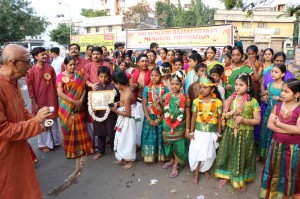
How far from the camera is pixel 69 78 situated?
4418mm

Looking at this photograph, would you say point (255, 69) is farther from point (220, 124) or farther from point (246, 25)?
point (246, 25)

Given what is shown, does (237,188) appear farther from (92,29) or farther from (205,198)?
(92,29)

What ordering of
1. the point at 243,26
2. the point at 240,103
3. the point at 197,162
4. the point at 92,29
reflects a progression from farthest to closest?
the point at 92,29
the point at 243,26
the point at 197,162
the point at 240,103

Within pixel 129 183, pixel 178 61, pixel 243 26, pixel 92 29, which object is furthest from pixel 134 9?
pixel 129 183

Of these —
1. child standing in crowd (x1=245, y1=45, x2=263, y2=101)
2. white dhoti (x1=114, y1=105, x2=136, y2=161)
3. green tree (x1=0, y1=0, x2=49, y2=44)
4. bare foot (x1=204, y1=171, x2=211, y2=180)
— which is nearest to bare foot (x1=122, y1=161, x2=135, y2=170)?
white dhoti (x1=114, y1=105, x2=136, y2=161)

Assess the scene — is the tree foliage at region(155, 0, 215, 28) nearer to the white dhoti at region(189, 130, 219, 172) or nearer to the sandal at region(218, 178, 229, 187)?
the white dhoti at region(189, 130, 219, 172)

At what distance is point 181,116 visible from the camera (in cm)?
379

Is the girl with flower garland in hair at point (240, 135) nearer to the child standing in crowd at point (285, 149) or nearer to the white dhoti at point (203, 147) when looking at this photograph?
the white dhoti at point (203, 147)

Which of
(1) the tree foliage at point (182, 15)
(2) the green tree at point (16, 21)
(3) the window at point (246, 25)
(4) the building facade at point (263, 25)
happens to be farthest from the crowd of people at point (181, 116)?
(3) the window at point (246, 25)

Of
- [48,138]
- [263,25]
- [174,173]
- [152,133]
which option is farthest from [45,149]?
[263,25]

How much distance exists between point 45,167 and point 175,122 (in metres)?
2.40

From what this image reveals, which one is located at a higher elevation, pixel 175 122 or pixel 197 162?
pixel 175 122

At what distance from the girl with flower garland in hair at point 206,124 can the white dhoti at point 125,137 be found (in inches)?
41.6

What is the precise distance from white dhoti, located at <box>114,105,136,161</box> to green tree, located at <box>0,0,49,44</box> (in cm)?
1900
